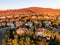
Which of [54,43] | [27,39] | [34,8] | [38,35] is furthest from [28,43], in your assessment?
[34,8]

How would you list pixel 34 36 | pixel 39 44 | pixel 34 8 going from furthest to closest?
pixel 34 8 < pixel 34 36 < pixel 39 44

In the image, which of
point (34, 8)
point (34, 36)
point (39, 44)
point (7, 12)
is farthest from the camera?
point (34, 8)

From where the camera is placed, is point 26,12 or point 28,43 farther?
point 26,12

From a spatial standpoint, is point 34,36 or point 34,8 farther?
point 34,8

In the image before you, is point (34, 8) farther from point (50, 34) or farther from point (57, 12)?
point (50, 34)

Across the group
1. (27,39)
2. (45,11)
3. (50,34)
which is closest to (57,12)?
(45,11)

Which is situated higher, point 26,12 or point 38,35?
point 38,35

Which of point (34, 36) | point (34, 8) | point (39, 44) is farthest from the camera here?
point (34, 8)

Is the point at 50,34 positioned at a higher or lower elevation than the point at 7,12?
higher

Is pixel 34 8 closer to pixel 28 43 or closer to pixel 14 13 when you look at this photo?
pixel 14 13
